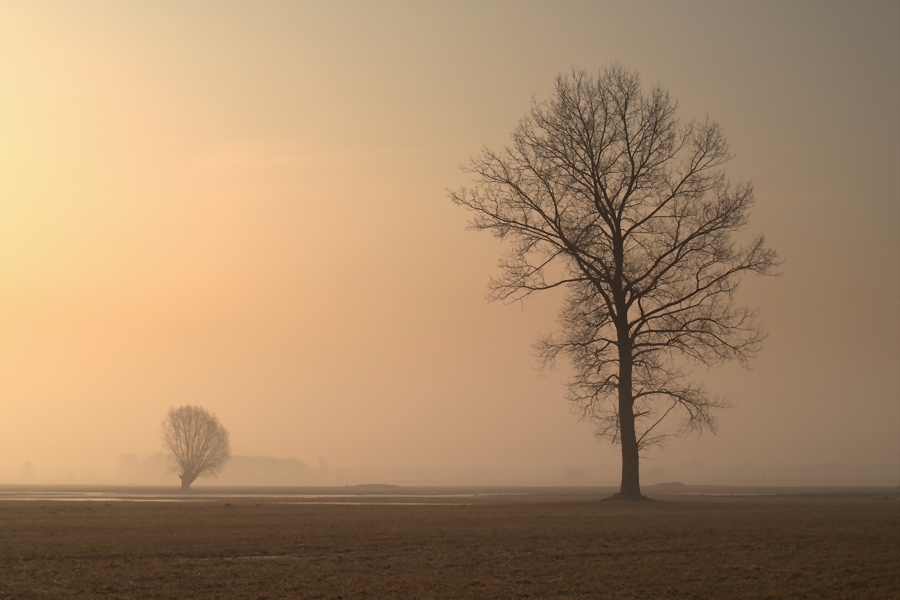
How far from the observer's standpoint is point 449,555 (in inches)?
507

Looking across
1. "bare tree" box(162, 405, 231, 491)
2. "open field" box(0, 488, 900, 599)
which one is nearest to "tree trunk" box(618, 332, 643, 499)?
"open field" box(0, 488, 900, 599)

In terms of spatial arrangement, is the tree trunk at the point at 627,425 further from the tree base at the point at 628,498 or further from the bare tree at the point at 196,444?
the bare tree at the point at 196,444

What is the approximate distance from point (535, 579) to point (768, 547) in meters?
5.90

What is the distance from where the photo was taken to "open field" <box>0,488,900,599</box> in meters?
Answer: 10.3

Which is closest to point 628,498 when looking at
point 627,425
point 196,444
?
point 627,425

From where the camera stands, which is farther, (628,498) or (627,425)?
(627,425)

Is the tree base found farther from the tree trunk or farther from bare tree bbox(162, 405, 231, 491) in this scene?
bare tree bbox(162, 405, 231, 491)

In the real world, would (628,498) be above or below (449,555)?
above

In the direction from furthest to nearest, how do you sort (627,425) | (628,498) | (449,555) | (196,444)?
(196,444)
(627,425)
(628,498)
(449,555)

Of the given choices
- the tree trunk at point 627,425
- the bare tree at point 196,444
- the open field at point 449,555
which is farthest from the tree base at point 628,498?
the bare tree at point 196,444

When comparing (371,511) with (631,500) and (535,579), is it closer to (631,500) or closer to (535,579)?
(631,500)

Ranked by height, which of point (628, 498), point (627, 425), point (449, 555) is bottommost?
point (449, 555)

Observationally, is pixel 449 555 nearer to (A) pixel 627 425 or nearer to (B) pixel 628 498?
(B) pixel 628 498

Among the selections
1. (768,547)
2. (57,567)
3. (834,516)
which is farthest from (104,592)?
(834,516)
